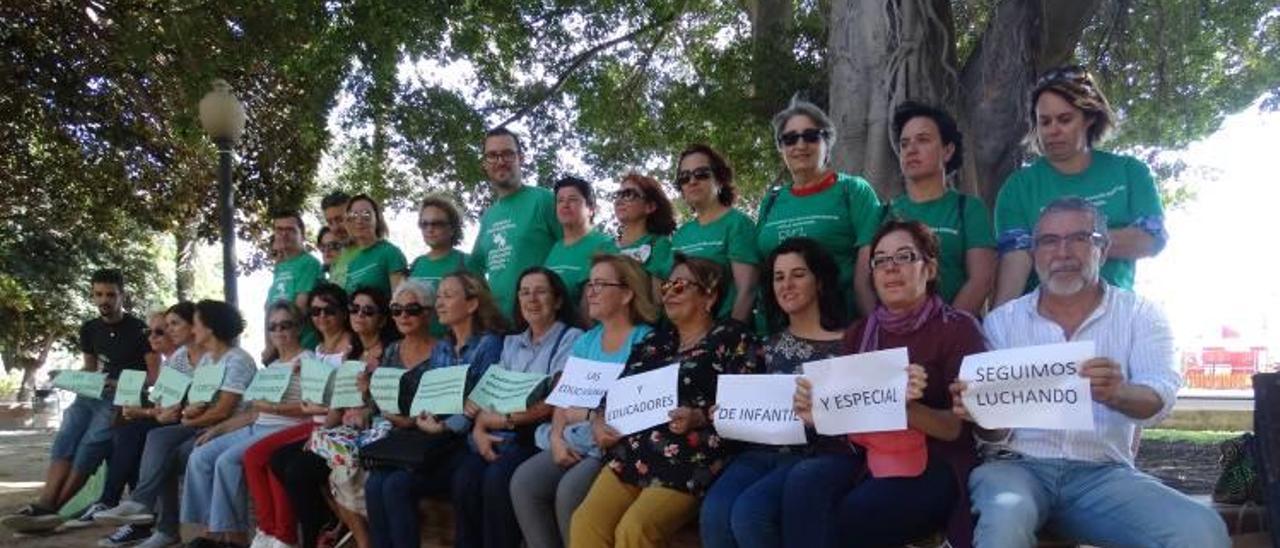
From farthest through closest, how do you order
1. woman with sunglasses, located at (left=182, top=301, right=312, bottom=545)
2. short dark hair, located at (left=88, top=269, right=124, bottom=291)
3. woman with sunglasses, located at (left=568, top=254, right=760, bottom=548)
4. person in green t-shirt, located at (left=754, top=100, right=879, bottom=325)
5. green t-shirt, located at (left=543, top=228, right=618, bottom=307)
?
1. short dark hair, located at (left=88, top=269, right=124, bottom=291)
2. woman with sunglasses, located at (left=182, top=301, right=312, bottom=545)
3. green t-shirt, located at (left=543, top=228, right=618, bottom=307)
4. person in green t-shirt, located at (left=754, top=100, right=879, bottom=325)
5. woman with sunglasses, located at (left=568, top=254, right=760, bottom=548)

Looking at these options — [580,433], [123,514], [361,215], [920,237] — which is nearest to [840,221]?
[920,237]

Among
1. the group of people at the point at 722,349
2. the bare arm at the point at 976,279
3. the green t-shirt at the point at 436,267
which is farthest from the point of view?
the green t-shirt at the point at 436,267

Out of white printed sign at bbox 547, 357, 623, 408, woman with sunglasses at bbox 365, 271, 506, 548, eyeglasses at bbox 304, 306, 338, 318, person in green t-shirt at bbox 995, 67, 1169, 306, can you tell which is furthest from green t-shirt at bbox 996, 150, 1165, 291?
eyeglasses at bbox 304, 306, 338, 318

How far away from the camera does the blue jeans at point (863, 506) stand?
3.62 m

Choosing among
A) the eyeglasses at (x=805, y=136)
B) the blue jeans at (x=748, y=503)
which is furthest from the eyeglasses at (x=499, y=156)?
the blue jeans at (x=748, y=503)

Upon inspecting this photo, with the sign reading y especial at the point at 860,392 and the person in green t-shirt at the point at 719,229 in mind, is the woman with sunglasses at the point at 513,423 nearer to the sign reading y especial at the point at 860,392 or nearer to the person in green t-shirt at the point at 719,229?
the person in green t-shirt at the point at 719,229

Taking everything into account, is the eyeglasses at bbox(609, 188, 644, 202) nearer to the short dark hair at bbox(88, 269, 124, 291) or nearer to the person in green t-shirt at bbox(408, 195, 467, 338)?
the person in green t-shirt at bbox(408, 195, 467, 338)

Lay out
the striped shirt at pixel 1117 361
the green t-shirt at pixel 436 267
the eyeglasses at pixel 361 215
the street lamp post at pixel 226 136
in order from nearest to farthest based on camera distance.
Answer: the striped shirt at pixel 1117 361, the green t-shirt at pixel 436 267, the eyeglasses at pixel 361 215, the street lamp post at pixel 226 136

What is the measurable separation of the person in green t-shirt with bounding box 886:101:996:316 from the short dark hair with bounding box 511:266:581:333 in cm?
174

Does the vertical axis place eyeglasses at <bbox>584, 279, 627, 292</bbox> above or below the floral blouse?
above

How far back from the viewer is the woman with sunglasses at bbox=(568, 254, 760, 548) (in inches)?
166

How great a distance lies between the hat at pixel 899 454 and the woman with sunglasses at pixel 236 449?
12.3 ft

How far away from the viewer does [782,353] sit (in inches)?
173

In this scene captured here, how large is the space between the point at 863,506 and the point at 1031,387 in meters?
0.68
